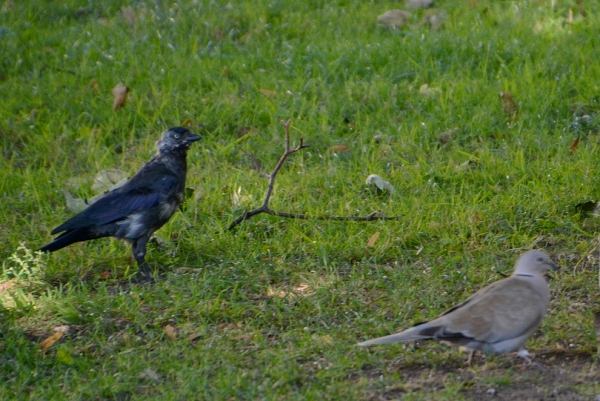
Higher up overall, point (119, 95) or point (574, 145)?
point (574, 145)

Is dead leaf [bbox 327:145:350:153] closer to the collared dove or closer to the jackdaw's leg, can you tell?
the jackdaw's leg

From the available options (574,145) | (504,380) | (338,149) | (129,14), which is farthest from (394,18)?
(504,380)

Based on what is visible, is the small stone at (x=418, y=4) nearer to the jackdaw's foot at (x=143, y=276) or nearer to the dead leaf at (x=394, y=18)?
the dead leaf at (x=394, y=18)

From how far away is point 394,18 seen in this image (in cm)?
934

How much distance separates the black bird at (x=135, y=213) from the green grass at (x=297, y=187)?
0.64 feet

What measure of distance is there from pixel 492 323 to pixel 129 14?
21.8ft

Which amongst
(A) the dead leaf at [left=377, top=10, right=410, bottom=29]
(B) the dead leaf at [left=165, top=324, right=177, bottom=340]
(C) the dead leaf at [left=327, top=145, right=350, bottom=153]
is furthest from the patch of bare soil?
(A) the dead leaf at [left=377, top=10, right=410, bottom=29]

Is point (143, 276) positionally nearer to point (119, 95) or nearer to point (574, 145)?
point (119, 95)

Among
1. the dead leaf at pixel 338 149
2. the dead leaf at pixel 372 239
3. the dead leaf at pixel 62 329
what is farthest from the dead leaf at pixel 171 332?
the dead leaf at pixel 338 149

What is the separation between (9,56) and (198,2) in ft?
6.94

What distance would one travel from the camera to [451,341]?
423cm

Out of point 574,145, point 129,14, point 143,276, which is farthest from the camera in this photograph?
point 129,14

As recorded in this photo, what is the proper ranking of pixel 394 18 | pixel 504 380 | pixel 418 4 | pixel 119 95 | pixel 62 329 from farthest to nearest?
pixel 418 4 < pixel 394 18 < pixel 119 95 < pixel 62 329 < pixel 504 380

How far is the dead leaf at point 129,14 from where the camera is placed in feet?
31.6
